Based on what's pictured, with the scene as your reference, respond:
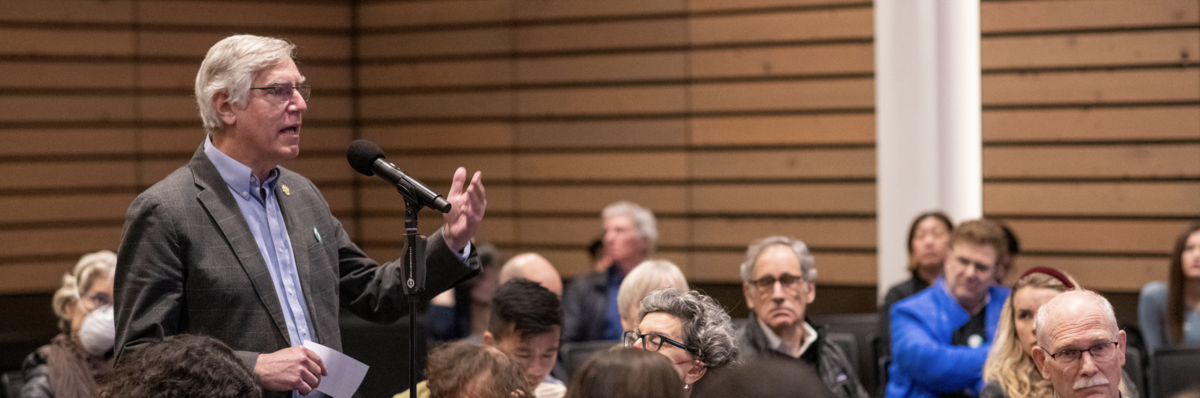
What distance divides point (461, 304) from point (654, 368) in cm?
326

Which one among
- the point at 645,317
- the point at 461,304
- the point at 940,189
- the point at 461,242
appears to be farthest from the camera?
the point at 940,189

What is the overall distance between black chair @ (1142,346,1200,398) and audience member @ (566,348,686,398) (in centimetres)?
250

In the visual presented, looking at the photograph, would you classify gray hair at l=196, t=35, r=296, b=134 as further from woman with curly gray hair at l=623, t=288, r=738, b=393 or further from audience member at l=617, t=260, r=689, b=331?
audience member at l=617, t=260, r=689, b=331

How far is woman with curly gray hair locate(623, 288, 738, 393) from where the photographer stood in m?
2.01

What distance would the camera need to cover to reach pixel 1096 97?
5.49m

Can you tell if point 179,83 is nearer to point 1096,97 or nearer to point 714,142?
point 714,142

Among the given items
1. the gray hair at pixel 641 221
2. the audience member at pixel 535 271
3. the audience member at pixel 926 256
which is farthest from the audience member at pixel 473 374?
the gray hair at pixel 641 221

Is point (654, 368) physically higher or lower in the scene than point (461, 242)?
lower

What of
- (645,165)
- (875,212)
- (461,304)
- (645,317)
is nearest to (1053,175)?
(875,212)

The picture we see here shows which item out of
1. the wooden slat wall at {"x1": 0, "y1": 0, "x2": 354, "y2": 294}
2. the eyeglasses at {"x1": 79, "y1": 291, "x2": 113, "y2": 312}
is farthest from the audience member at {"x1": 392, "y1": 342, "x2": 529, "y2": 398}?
the wooden slat wall at {"x1": 0, "y1": 0, "x2": 354, "y2": 294}

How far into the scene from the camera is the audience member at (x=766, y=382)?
1.18 m

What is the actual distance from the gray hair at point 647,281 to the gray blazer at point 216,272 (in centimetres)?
97

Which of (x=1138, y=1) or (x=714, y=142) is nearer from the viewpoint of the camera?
(x=1138, y=1)

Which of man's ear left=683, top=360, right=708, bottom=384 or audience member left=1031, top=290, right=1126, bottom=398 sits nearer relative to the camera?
man's ear left=683, top=360, right=708, bottom=384
